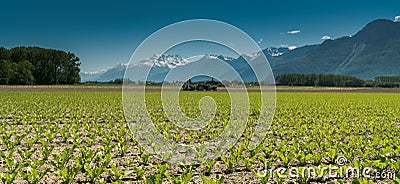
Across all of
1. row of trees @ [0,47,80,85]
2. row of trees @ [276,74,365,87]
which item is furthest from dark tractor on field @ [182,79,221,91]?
row of trees @ [276,74,365,87]

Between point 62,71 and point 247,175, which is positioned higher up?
point 62,71

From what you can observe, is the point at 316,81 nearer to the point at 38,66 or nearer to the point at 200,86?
the point at 200,86

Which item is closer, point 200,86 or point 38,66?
point 200,86

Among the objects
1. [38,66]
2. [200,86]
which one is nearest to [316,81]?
[200,86]

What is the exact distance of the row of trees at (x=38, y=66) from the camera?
255 feet

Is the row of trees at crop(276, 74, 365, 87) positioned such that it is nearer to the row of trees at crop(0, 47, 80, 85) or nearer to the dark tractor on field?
the dark tractor on field

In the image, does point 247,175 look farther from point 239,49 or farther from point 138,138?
point 138,138

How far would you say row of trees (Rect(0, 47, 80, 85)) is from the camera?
255 feet

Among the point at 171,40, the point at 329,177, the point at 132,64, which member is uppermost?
the point at 171,40

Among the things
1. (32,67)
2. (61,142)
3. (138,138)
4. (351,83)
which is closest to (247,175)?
(138,138)

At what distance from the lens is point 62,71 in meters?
93.0

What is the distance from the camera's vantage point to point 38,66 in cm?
8919

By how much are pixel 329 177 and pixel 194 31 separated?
12.9 ft

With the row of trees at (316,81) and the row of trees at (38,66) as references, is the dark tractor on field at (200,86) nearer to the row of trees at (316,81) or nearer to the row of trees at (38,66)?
the row of trees at (38,66)
